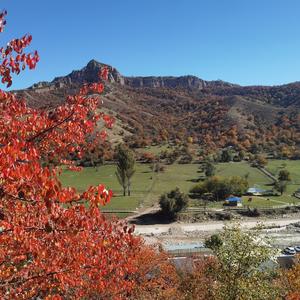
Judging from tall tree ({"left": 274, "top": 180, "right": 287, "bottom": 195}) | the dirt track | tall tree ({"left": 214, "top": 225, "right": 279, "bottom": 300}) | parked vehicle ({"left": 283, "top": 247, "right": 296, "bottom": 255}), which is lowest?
the dirt track

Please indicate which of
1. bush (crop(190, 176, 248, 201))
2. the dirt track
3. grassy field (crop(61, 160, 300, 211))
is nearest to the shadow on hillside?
the dirt track

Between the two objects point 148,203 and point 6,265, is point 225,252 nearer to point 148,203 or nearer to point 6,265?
point 6,265

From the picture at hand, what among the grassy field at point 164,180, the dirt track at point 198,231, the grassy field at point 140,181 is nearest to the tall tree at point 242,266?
the dirt track at point 198,231

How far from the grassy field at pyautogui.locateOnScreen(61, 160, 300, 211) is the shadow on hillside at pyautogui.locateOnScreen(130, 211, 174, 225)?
3830 millimetres

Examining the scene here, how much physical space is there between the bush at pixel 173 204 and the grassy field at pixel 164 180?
6.50 metres

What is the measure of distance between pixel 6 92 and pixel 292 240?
53.7 m

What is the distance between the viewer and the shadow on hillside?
211ft

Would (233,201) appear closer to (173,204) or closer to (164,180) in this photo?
(173,204)

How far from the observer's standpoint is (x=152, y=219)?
216ft

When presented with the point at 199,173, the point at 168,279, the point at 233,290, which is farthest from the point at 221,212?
the point at 233,290

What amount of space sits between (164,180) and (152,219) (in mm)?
23549

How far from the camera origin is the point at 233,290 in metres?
17.6

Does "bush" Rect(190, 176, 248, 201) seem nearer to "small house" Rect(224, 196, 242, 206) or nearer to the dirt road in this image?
"small house" Rect(224, 196, 242, 206)

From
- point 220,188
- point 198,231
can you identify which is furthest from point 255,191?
point 198,231
